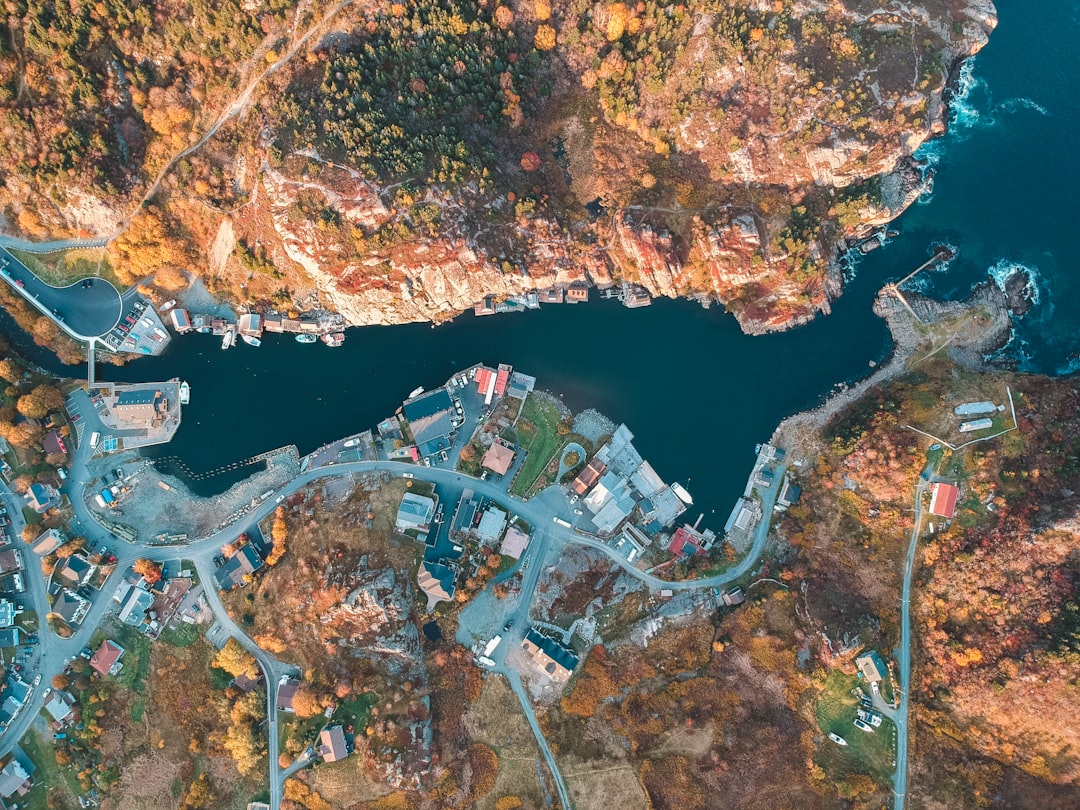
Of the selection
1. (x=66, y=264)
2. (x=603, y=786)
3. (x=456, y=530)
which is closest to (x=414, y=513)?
(x=456, y=530)

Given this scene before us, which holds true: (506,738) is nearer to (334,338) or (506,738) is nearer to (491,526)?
(491,526)

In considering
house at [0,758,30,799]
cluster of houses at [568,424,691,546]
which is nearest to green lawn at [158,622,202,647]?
house at [0,758,30,799]

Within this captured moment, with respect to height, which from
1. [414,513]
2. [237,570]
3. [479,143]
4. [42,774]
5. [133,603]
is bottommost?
[42,774]

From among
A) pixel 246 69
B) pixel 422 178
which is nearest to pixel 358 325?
pixel 422 178

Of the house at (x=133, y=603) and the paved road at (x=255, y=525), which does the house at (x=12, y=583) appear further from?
the house at (x=133, y=603)

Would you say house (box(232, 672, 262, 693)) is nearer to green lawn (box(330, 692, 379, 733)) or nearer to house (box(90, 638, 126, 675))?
green lawn (box(330, 692, 379, 733))

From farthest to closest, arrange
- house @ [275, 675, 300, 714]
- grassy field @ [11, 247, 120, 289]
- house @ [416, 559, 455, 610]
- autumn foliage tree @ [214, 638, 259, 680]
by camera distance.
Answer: grassy field @ [11, 247, 120, 289]
house @ [416, 559, 455, 610]
autumn foliage tree @ [214, 638, 259, 680]
house @ [275, 675, 300, 714]
